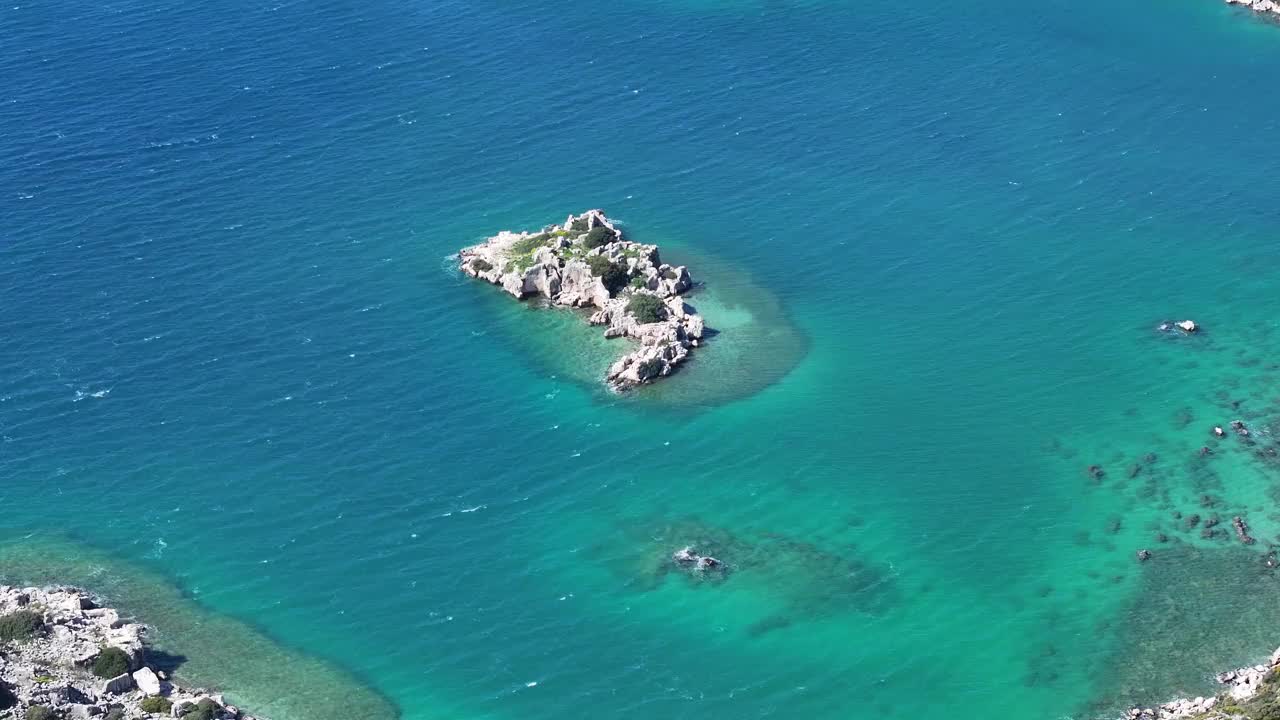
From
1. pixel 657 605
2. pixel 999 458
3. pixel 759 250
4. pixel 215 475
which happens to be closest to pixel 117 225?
pixel 215 475

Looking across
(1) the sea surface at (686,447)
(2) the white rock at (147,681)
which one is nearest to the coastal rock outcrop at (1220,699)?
(1) the sea surface at (686,447)

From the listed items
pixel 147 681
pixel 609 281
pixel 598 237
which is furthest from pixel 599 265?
pixel 147 681

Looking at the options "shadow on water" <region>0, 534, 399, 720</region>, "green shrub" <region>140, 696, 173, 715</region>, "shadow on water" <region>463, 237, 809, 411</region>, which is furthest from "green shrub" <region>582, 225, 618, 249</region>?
→ "green shrub" <region>140, 696, 173, 715</region>

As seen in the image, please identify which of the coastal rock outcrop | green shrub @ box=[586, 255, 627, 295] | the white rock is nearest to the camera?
the coastal rock outcrop

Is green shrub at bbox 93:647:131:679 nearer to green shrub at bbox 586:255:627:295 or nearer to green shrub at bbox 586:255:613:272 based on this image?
green shrub at bbox 586:255:627:295

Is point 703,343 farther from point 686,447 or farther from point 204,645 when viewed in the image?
point 204,645

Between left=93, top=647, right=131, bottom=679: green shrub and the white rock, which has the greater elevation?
left=93, top=647, right=131, bottom=679: green shrub
